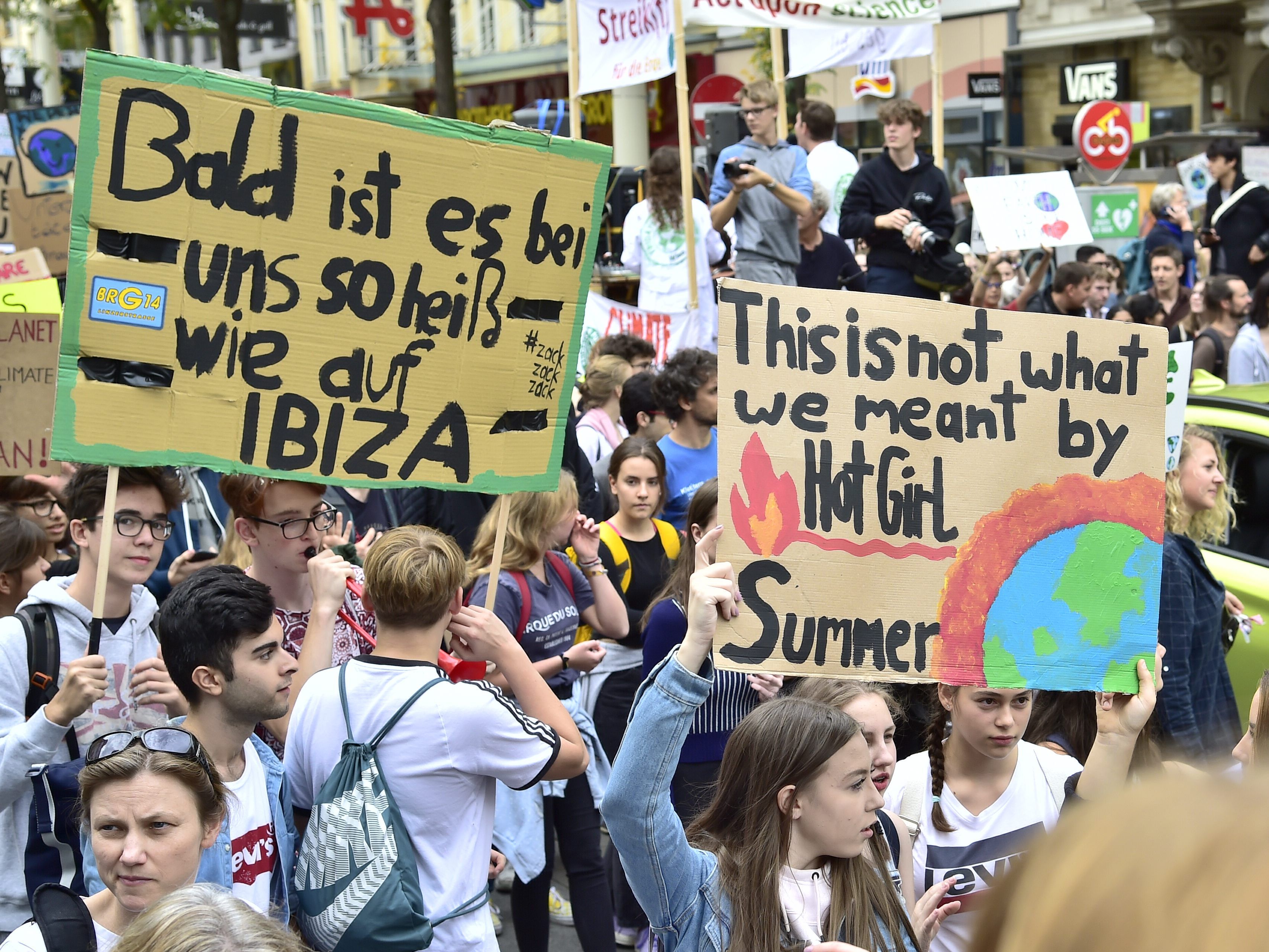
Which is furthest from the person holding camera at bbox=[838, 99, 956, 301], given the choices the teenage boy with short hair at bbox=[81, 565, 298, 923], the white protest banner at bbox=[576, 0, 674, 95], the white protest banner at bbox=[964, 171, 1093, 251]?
the teenage boy with short hair at bbox=[81, 565, 298, 923]

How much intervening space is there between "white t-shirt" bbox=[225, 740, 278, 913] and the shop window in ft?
126

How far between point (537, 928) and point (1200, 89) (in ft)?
75.2

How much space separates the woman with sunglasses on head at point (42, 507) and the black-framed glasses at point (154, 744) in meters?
2.32

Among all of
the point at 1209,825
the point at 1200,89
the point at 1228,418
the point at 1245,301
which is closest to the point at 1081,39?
the point at 1200,89

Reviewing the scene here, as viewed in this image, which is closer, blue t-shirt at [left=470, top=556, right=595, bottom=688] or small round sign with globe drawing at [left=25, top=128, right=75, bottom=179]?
blue t-shirt at [left=470, top=556, right=595, bottom=688]

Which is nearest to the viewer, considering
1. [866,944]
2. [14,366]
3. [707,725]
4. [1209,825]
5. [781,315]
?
[1209,825]

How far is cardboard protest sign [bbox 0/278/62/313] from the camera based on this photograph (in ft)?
19.3

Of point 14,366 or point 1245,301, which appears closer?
point 14,366

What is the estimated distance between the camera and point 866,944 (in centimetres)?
258

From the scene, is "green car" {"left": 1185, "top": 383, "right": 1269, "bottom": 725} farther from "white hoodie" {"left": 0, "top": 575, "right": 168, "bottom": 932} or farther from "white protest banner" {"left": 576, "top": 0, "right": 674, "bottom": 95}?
"white hoodie" {"left": 0, "top": 575, "right": 168, "bottom": 932}

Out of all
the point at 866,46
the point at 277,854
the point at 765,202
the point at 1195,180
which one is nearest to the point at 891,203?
the point at 765,202

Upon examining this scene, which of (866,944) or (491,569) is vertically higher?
(491,569)

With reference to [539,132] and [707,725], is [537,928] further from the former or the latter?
[539,132]

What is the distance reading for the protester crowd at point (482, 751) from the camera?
8.30 ft
